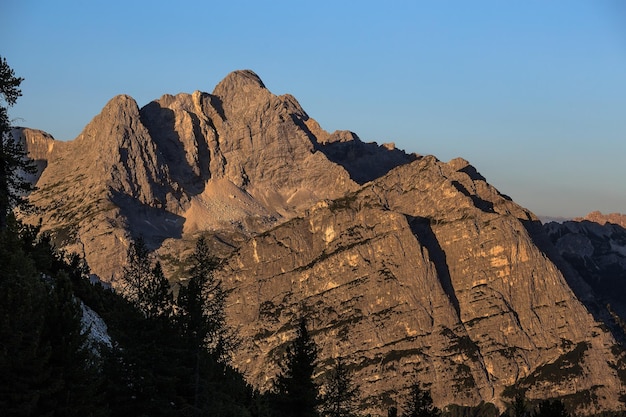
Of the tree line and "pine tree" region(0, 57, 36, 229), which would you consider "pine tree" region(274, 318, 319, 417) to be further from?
"pine tree" region(0, 57, 36, 229)

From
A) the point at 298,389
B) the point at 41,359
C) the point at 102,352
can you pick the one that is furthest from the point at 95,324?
the point at 41,359

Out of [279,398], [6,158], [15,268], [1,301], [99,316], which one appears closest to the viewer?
Result: [1,301]

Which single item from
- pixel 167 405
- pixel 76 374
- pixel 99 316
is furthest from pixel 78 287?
pixel 76 374

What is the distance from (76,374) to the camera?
6812 centimetres

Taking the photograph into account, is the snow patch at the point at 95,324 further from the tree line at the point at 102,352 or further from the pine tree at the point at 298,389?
the pine tree at the point at 298,389

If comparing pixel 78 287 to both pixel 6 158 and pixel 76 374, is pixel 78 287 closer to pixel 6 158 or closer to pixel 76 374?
pixel 6 158

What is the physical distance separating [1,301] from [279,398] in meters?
38.1

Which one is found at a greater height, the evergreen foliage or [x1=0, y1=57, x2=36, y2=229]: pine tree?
[x1=0, y1=57, x2=36, y2=229]: pine tree

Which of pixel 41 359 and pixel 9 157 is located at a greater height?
pixel 9 157

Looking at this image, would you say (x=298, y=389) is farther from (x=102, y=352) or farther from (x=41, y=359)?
(x=41, y=359)

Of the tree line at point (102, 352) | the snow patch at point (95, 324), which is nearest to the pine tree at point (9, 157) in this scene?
the tree line at point (102, 352)

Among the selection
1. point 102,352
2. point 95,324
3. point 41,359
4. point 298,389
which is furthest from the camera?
point 95,324

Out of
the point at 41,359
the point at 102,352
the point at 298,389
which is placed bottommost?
the point at 41,359

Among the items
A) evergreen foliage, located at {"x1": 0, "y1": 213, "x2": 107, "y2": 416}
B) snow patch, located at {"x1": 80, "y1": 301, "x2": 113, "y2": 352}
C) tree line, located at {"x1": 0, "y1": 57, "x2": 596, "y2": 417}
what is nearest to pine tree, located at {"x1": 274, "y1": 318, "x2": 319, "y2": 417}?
tree line, located at {"x1": 0, "y1": 57, "x2": 596, "y2": 417}
